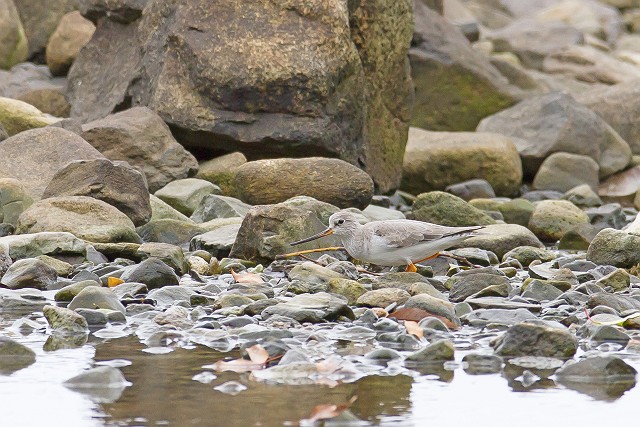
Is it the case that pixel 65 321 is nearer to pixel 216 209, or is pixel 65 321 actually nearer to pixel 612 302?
pixel 612 302

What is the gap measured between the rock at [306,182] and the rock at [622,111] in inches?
307

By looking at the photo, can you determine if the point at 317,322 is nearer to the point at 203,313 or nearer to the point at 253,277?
the point at 203,313

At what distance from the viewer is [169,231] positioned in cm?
955

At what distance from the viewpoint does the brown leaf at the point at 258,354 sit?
5414 millimetres

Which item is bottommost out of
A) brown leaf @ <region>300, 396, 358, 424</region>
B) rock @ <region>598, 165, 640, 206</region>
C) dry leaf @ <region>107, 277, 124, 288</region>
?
rock @ <region>598, 165, 640, 206</region>

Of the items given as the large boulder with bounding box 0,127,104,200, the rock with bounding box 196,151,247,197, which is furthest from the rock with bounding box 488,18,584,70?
the large boulder with bounding box 0,127,104,200

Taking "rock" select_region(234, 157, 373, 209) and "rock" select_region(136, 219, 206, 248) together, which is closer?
"rock" select_region(136, 219, 206, 248)

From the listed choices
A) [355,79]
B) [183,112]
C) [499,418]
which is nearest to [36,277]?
[499,418]

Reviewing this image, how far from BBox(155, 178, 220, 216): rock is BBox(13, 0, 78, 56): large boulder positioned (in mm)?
8053

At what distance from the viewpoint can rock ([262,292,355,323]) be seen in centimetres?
639

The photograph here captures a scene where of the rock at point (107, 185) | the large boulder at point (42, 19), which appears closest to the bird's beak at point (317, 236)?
the rock at point (107, 185)

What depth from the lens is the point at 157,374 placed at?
5270mm

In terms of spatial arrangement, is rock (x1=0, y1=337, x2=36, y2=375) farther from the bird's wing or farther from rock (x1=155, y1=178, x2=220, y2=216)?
rock (x1=155, y1=178, x2=220, y2=216)

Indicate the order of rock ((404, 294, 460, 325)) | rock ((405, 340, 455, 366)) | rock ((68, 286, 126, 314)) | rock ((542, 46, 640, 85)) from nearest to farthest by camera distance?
rock ((405, 340, 455, 366)) → rock ((404, 294, 460, 325)) → rock ((68, 286, 126, 314)) → rock ((542, 46, 640, 85))
